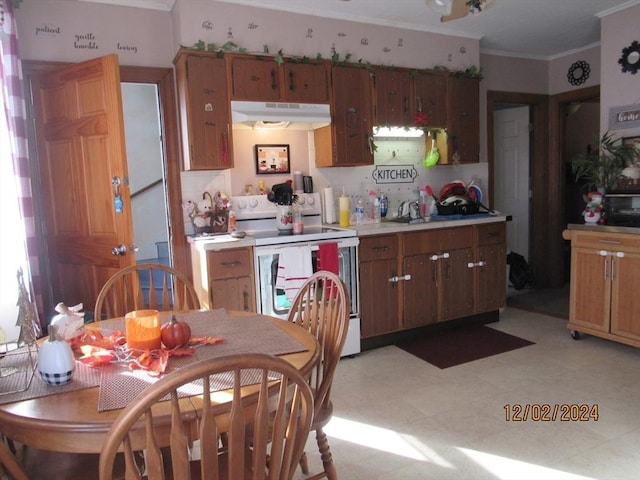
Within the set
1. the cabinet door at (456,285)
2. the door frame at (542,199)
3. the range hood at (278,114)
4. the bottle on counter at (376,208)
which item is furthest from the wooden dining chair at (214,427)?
the door frame at (542,199)

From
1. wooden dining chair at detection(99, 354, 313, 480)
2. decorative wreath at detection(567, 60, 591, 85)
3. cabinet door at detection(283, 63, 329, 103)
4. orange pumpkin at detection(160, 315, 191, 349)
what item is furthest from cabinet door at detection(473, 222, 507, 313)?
wooden dining chair at detection(99, 354, 313, 480)

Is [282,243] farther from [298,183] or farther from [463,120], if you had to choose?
[463,120]

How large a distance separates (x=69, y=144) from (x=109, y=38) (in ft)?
2.73

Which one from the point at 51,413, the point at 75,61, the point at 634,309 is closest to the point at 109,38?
the point at 75,61

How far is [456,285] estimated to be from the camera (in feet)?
13.4

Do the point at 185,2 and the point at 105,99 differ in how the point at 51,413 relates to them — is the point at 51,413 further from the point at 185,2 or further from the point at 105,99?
the point at 185,2

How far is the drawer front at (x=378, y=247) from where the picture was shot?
3609 millimetres

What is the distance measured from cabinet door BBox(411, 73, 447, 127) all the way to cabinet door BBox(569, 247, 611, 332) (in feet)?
5.13

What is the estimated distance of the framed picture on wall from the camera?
3863mm

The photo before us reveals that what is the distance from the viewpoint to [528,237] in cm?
550

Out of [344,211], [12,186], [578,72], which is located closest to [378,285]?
[344,211]

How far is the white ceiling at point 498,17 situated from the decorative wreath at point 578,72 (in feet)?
0.64

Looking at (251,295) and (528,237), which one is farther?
(528,237)
